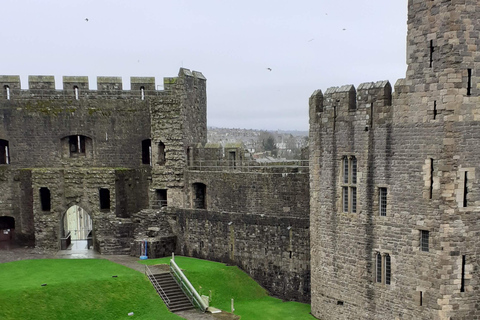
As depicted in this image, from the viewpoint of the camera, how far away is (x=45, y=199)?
26.2 meters

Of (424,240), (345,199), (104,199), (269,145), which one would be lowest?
(104,199)

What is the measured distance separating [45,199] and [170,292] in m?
11.2

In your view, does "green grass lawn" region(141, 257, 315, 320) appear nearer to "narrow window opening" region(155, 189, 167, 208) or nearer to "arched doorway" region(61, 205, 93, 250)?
"narrow window opening" region(155, 189, 167, 208)

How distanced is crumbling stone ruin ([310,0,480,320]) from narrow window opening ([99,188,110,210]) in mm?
14562

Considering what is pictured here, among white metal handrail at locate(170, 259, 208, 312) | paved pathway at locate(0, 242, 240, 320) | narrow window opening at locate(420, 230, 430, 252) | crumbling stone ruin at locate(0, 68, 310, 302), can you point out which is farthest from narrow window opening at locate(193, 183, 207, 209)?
narrow window opening at locate(420, 230, 430, 252)

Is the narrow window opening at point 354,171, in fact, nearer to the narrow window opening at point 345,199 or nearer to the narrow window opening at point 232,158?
the narrow window opening at point 345,199

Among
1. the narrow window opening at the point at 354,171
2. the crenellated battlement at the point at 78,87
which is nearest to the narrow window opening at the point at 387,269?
the narrow window opening at the point at 354,171

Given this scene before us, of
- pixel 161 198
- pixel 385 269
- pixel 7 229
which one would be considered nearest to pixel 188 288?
pixel 385 269

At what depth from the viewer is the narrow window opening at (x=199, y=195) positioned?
26062mm

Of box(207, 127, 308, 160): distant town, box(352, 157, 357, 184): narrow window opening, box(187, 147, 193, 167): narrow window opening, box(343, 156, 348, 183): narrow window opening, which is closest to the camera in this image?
box(352, 157, 357, 184): narrow window opening

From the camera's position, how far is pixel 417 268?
1465cm

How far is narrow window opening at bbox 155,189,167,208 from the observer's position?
1054 inches

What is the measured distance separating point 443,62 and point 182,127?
15.4 m

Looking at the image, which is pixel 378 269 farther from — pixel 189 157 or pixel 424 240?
pixel 189 157
